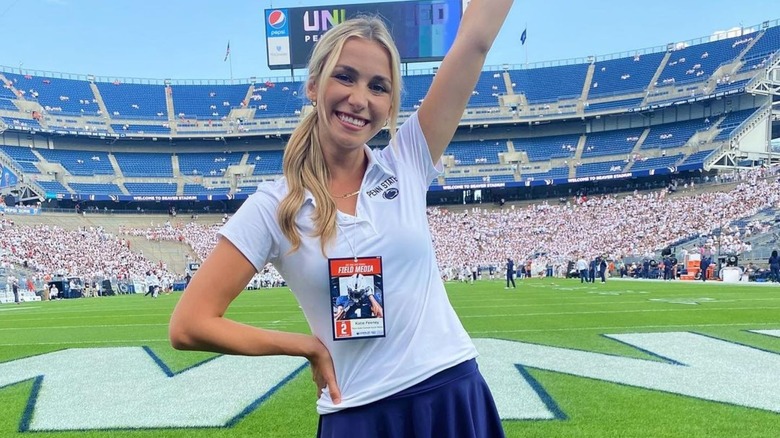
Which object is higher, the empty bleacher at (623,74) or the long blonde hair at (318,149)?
the empty bleacher at (623,74)

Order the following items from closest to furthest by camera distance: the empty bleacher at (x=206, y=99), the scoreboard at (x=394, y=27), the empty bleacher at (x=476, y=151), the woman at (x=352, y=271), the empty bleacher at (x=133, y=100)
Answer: the woman at (x=352, y=271)
the scoreboard at (x=394, y=27)
the empty bleacher at (x=476, y=151)
the empty bleacher at (x=133, y=100)
the empty bleacher at (x=206, y=99)

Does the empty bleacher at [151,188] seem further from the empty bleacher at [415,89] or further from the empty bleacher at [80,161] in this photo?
the empty bleacher at [415,89]

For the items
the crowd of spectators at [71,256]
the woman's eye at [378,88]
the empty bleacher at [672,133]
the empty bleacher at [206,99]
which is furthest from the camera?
the empty bleacher at [206,99]

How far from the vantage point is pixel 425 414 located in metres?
1.30

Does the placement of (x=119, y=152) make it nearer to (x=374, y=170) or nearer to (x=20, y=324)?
(x=20, y=324)

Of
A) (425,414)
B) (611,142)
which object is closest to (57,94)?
(611,142)

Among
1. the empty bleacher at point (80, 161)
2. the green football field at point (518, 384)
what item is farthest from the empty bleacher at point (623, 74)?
the green football field at point (518, 384)

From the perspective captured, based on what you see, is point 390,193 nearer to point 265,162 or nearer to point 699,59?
point 265,162

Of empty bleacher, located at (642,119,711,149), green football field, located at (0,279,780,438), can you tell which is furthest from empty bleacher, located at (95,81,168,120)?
green football field, located at (0,279,780,438)

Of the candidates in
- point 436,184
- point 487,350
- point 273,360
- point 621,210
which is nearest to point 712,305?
point 487,350

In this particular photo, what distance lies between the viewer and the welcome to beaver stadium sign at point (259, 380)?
3.47 meters

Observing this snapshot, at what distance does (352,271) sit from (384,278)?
0.08 metres

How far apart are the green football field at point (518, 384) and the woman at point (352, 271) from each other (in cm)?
190

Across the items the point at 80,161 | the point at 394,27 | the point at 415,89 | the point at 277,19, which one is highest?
the point at 277,19
